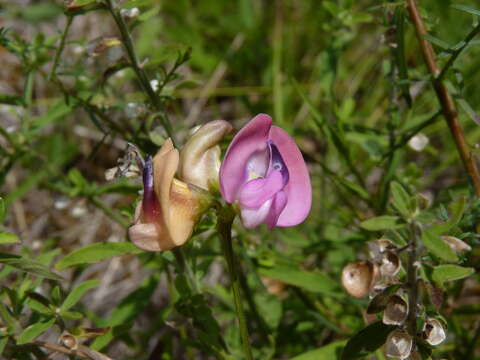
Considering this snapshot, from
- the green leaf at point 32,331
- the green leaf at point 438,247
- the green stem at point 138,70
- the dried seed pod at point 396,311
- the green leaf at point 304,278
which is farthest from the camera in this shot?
the green leaf at point 304,278

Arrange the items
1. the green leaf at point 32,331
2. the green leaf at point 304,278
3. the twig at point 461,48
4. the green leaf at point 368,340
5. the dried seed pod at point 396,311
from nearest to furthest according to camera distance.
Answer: the dried seed pod at point 396,311 < the green leaf at point 368,340 < the green leaf at point 32,331 < the twig at point 461,48 < the green leaf at point 304,278

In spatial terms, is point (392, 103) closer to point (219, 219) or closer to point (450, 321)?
point (450, 321)

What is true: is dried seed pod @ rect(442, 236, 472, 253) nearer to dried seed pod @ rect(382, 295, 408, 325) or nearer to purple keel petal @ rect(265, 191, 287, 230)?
dried seed pod @ rect(382, 295, 408, 325)

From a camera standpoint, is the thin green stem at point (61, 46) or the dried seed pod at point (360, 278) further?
the thin green stem at point (61, 46)

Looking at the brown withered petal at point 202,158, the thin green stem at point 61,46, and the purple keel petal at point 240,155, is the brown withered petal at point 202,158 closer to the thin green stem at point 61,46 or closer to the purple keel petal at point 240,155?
the purple keel petal at point 240,155

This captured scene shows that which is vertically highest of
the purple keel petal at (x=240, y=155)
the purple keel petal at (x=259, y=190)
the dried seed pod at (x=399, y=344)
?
the purple keel petal at (x=240, y=155)

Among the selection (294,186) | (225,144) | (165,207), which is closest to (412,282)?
(294,186)

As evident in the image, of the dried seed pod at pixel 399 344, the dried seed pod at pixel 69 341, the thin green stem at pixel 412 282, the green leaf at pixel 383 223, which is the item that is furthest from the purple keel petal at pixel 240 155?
the dried seed pod at pixel 69 341
